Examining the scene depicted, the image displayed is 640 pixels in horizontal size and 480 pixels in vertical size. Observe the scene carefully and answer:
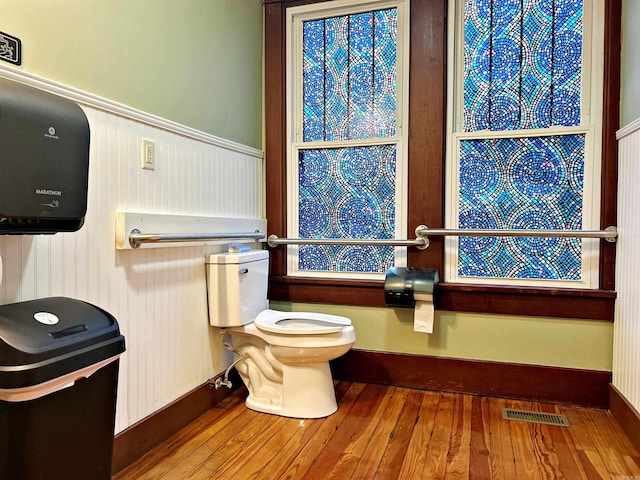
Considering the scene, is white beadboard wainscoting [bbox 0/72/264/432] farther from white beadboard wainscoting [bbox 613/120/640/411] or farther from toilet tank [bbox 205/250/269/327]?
white beadboard wainscoting [bbox 613/120/640/411]

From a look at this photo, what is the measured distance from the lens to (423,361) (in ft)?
8.24

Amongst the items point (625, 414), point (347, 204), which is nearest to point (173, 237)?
point (347, 204)

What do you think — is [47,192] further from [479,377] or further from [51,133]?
[479,377]

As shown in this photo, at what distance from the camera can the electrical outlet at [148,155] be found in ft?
5.88

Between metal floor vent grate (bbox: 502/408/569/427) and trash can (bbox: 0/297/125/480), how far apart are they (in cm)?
174

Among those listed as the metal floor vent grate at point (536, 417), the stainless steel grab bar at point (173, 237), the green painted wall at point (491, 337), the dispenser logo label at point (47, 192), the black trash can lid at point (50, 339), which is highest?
the dispenser logo label at point (47, 192)

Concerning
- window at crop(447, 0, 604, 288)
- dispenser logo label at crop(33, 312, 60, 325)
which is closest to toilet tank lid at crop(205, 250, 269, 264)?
dispenser logo label at crop(33, 312, 60, 325)

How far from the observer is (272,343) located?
2135 millimetres

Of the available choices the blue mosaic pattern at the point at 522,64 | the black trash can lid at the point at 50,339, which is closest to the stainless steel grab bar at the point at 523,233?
the blue mosaic pattern at the point at 522,64

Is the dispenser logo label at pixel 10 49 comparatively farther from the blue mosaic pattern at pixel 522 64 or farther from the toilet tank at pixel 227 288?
the blue mosaic pattern at pixel 522 64

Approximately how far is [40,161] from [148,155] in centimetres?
68

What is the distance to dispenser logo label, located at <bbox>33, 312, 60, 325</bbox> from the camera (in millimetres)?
1189

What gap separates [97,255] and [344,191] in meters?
1.45

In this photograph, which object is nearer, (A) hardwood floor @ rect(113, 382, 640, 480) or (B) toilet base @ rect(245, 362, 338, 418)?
(A) hardwood floor @ rect(113, 382, 640, 480)
